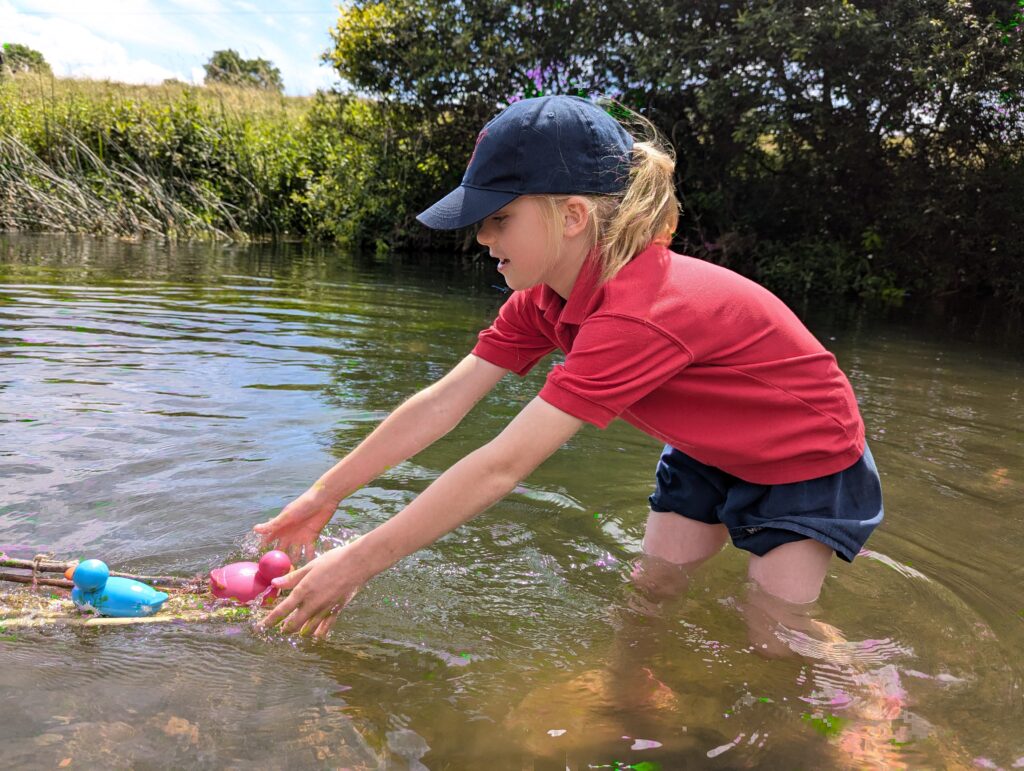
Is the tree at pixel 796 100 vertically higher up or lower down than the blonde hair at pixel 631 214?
higher up

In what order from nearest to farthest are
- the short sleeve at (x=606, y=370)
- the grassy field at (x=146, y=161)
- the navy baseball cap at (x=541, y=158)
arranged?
the short sleeve at (x=606, y=370)
the navy baseball cap at (x=541, y=158)
the grassy field at (x=146, y=161)

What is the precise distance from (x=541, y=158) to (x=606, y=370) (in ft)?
1.77

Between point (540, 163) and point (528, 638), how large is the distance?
1.33m

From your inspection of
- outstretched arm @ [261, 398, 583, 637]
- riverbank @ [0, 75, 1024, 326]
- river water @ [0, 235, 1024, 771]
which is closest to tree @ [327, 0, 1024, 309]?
riverbank @ [0, 75, 1024, 326]

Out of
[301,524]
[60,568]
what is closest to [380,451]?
[301,524]

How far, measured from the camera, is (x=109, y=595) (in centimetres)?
234

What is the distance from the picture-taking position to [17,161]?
574 inches

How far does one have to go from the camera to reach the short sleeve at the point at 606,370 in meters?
1.85

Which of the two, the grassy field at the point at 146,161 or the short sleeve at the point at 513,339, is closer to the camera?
the short sleeve at the point at 513,339

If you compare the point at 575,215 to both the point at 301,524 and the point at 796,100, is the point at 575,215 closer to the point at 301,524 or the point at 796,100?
the point at 301,524

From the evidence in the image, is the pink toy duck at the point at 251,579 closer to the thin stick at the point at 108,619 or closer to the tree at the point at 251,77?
the thin stick at the point at 108,619

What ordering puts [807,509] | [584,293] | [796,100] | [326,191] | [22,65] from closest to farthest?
[584,293]
[807,509]
[796,100]
[326,191]
[22,65]

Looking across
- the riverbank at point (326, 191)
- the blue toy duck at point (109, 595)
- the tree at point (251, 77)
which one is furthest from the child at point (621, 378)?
the tree at point (251, 77)

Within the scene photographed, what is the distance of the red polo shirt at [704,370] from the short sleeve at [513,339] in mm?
114
